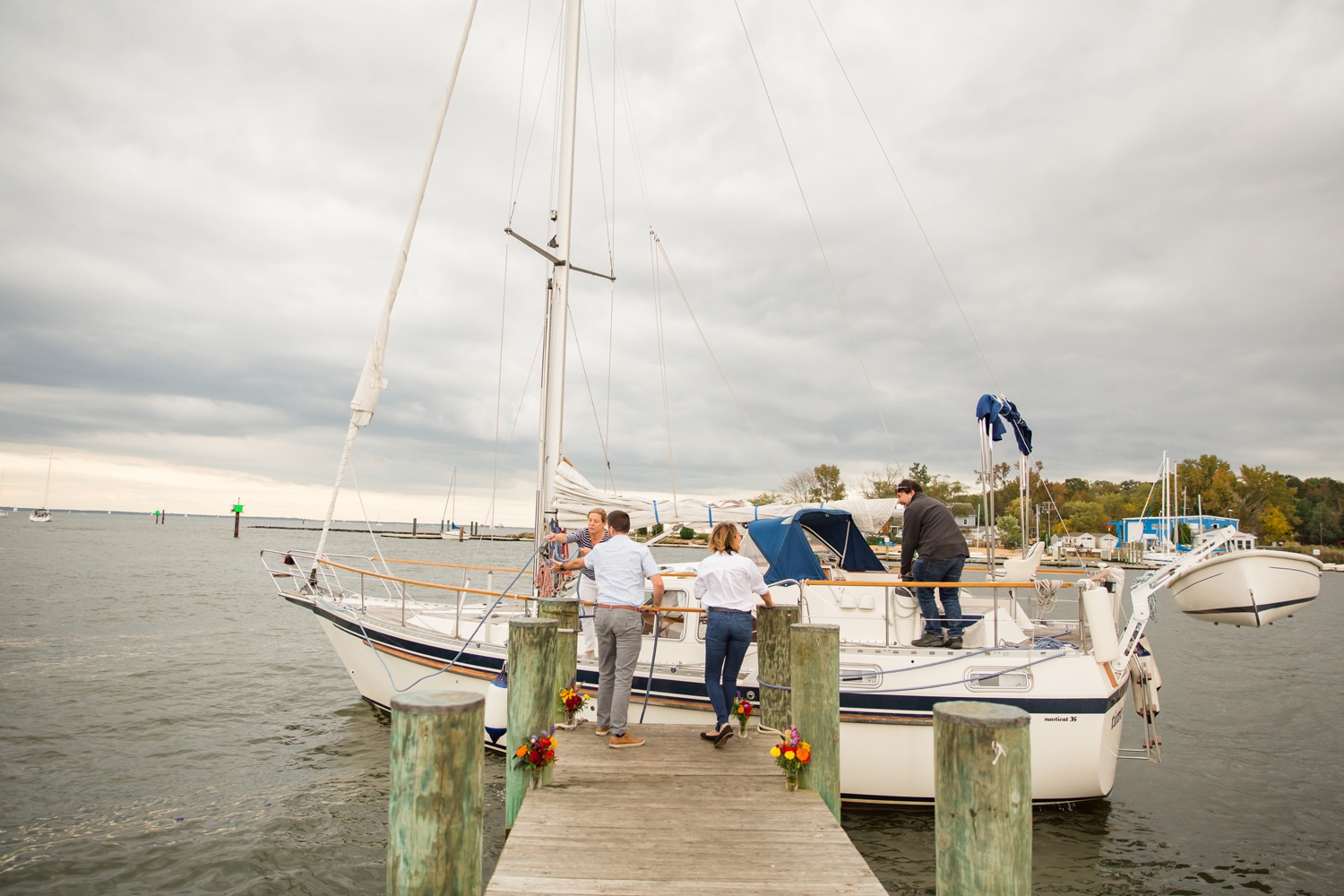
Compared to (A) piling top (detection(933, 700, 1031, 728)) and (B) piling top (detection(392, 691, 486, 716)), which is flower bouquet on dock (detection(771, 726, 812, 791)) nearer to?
(A) piling top (detection(933, 700, 1031, 728))

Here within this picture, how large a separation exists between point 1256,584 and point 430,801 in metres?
9.72

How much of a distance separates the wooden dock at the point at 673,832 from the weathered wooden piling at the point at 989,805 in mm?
797

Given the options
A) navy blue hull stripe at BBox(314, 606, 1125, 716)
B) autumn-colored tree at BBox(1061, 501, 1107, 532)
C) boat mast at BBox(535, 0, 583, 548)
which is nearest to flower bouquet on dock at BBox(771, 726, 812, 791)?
navy blue hull stripe at BBox(314, 606, 1125, 716)

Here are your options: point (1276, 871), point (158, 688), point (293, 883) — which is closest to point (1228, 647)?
point (1276, 871)

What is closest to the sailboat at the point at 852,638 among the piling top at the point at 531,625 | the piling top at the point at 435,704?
the piling top at the point at 531,625

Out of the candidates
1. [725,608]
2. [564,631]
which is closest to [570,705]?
[564,631]

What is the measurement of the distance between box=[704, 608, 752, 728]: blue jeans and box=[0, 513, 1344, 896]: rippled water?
275cm

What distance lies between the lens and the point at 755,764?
242 inches

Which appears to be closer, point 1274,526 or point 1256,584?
point 1256,584

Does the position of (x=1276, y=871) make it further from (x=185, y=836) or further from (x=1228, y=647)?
(x=1228, y=647)

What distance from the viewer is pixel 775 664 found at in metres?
7.06

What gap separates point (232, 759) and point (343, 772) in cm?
188

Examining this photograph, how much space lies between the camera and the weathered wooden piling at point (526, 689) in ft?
18.9

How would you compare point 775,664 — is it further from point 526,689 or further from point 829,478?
point 829,478
